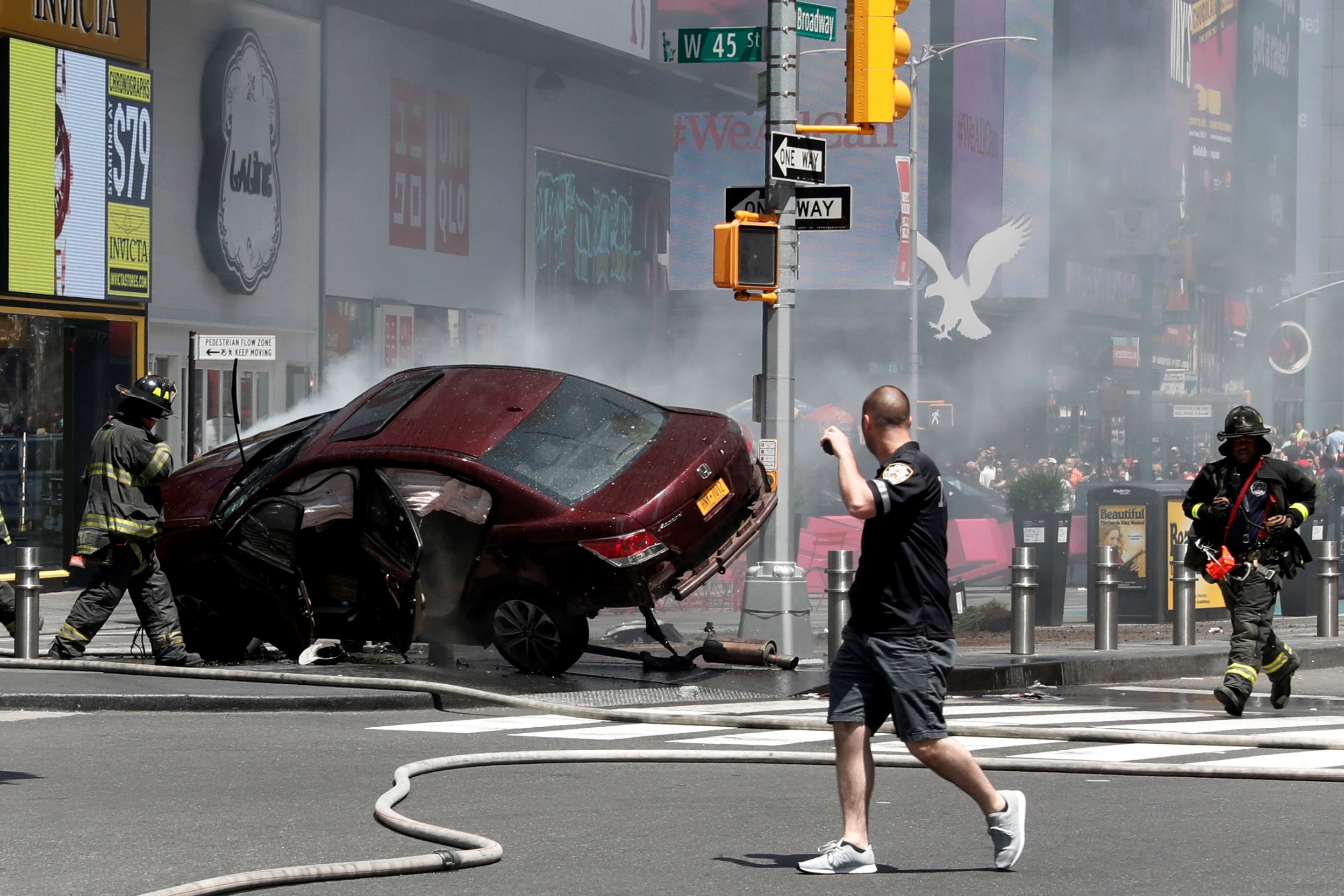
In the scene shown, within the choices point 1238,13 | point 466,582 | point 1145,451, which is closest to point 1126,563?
point 466,582

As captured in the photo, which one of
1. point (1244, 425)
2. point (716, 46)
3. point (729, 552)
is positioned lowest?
point (729, 552)

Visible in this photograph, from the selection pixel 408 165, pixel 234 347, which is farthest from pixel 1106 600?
pixel 408 165

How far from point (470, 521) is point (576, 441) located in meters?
0.79

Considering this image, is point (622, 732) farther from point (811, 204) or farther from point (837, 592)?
point (811, 204)

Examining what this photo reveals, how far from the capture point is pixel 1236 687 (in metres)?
10.1

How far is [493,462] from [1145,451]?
5859 cm

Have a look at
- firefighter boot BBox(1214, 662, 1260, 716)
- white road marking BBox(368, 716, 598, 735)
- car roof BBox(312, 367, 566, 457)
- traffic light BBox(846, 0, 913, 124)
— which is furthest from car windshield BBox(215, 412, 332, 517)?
firefighter boot BBox(1214, 662, 1260, 716)

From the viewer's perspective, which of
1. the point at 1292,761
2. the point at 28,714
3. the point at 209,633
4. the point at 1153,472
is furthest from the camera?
the point at 1153,472

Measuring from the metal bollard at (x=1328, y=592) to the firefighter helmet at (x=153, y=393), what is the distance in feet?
31.8

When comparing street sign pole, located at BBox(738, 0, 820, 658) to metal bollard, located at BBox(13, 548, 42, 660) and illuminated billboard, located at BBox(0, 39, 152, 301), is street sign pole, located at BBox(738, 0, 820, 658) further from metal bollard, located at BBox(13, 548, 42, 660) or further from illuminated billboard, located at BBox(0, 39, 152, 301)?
illuminated billboard, located at BBox(0, 39, 152, 301)

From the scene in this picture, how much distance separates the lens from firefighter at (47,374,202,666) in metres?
10.6

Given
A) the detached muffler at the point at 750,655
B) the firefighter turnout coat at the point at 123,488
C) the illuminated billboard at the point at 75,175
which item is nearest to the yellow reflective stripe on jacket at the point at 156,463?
the firefighter turnout coat at the point at 123,488

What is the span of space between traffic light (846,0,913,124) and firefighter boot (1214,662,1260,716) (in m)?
4.22

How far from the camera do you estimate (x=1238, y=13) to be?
291ft
